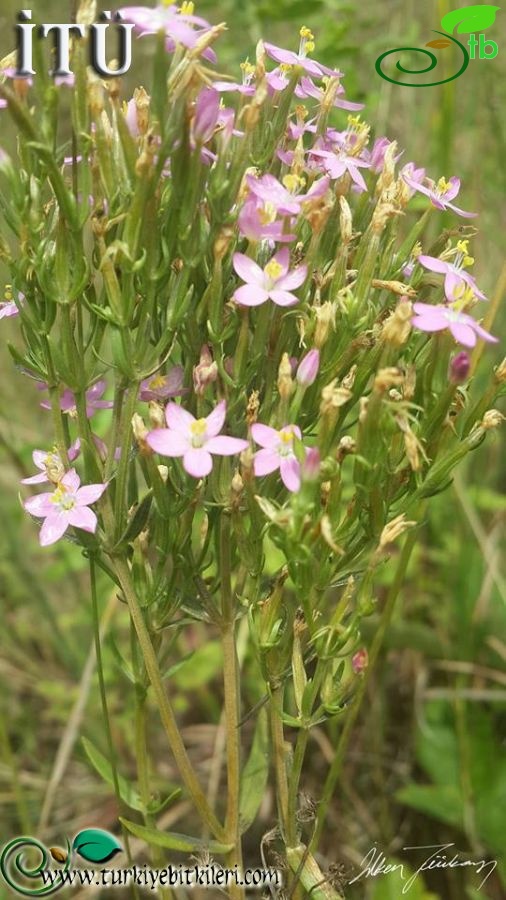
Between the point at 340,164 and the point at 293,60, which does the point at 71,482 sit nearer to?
the point at 340,164

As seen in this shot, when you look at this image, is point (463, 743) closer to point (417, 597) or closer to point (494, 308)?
point (417, 597)

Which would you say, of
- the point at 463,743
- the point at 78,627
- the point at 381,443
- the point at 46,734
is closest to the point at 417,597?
the point at 463,743

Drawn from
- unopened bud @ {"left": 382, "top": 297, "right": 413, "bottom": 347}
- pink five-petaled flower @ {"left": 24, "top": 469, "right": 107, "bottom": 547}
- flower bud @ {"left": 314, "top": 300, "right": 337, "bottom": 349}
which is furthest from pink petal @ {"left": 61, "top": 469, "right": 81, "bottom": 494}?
unopened bud @ {"left": 382, "top": 297, "right": 413, "bottom": 347}

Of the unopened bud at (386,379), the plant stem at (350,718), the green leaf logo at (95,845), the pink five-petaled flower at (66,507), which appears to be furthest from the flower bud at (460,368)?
the green leaf logo at (95,845)

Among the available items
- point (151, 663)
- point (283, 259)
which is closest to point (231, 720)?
point (151, 663)

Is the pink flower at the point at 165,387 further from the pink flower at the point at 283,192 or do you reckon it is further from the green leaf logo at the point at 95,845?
the green leaf logo at the point at 95,845
